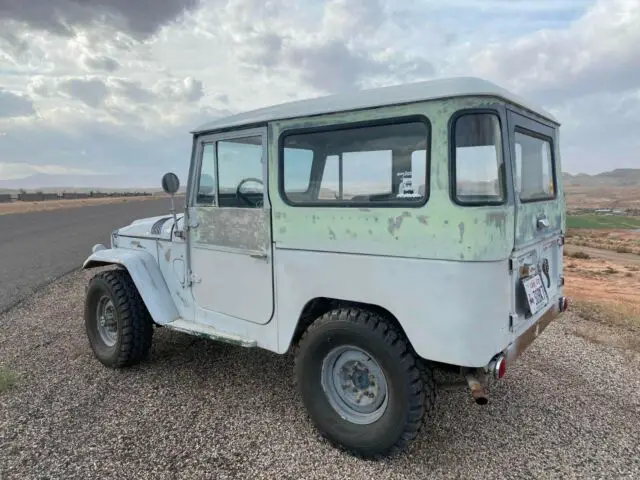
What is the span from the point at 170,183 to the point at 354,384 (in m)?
2.28

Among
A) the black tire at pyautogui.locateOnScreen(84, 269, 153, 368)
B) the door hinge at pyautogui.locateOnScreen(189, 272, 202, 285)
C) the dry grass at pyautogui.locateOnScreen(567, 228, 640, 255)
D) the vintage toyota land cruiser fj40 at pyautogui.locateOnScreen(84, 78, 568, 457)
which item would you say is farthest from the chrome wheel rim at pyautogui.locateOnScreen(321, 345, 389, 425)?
the dry grass at pyautogui.locateOnScreen(567, 228, 640, 255)

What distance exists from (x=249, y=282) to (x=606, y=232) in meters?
28.7

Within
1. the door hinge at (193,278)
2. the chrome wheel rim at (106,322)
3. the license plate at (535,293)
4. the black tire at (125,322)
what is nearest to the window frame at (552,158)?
the license plate at (535,293)

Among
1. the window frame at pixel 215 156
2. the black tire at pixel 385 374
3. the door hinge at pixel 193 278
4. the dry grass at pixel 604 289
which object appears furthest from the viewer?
the dry grass at pixel 604 289

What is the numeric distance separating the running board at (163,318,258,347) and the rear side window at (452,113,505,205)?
2.01 m

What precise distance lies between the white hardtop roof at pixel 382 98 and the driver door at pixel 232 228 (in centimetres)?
17

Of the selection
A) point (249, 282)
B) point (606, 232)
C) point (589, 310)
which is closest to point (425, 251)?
point (249, 282)

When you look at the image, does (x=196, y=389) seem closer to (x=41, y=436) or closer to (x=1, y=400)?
(x=41, y=436)

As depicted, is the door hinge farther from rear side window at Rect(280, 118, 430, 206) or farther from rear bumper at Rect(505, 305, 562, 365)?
rear bumper at Rect(505, 305, 562, 365)

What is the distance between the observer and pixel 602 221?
32.6 m

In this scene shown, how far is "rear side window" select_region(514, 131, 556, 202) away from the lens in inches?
130

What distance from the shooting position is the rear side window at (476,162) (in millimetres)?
2801

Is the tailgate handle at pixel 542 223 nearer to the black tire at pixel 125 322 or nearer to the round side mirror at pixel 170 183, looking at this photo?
the round side mirror at pixel 170 183

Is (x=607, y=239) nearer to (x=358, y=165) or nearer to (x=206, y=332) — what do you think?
(x=358, y=165)
